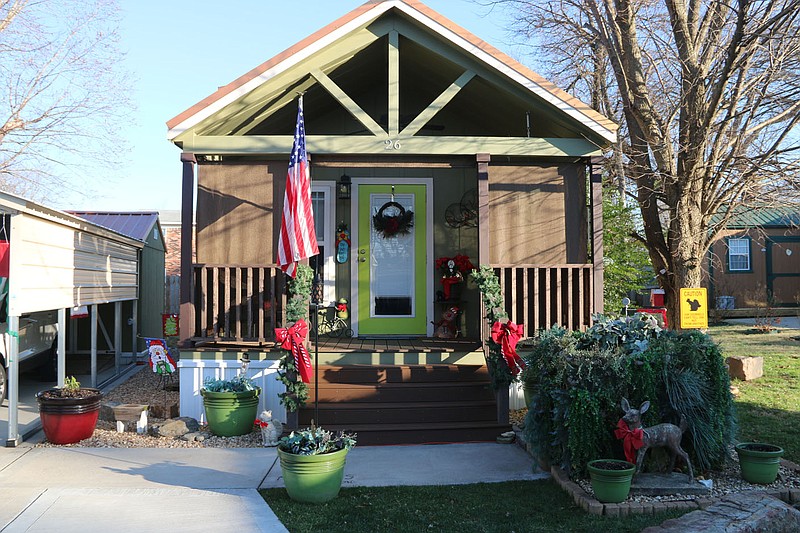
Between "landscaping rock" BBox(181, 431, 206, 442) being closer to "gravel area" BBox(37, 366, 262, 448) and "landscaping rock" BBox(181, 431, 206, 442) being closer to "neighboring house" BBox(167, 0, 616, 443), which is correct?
"gravel area" BBox(37, 366, 262, 448)

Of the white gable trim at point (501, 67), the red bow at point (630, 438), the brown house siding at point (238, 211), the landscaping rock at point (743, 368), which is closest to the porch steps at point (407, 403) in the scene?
the brown house siding at point (238, 211)

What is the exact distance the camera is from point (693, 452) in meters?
5.11

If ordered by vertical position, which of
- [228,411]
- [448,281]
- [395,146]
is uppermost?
[395,146]

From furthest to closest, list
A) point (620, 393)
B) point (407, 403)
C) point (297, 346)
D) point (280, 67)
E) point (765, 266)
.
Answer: point (765, 266)
point (280, 67)
point (407, 403)
point (297, 346)
point (620, 393)

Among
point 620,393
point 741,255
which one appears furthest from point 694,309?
point 741,255

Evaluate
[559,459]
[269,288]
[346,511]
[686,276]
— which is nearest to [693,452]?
[559,459]

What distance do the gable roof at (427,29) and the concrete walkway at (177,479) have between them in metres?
3.47

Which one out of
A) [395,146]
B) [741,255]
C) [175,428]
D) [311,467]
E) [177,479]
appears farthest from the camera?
[741,255]

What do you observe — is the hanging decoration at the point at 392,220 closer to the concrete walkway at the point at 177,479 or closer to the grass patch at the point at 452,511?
the concrete walkway at the point at 177,479

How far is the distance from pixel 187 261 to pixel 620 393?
15.5ft

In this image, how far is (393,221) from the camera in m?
8.98

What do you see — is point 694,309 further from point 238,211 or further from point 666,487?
point 238,211

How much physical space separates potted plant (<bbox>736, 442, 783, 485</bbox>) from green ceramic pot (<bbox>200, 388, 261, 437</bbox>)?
14.7 feet

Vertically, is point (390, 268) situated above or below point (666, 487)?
above
